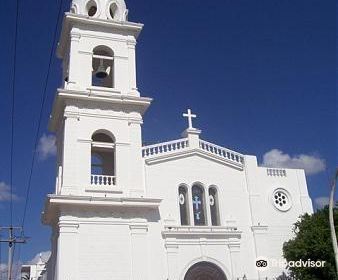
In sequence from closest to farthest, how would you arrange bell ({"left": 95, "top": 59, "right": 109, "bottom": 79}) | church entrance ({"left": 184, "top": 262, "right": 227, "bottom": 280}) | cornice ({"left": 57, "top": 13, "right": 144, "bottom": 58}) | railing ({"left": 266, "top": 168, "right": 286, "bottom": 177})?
1. church entrance ({"left": 184, "top": 262, "right": 227, "bottom": 280})
2. bell ({"left": 95, "top": 59, "right": 109, "bottom": 79})
3. cornice ({"left": 57, "top": 13, "right": 144, "bottom": 58})
4. railing ({"left": 266, "top": 168, "right": 286, "bottom": 177})

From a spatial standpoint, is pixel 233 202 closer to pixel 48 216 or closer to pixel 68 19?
pixel 48 216

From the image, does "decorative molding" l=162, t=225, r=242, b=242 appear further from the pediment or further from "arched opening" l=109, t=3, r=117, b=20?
"arched opening" l=109, t=3, r=117, b=20

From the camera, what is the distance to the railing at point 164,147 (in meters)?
24.2

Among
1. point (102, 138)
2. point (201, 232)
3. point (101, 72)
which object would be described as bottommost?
point (201, 232)

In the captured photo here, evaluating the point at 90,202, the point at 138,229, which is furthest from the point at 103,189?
the point at 138,229

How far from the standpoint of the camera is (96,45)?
25.1m

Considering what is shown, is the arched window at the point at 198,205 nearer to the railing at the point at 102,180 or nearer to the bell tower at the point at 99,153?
the bell tower at the point at 99,153

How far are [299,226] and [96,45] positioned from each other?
43.2 feet

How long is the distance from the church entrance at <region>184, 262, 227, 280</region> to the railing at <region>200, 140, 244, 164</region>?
5571 mm

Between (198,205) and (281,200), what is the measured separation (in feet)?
14.8

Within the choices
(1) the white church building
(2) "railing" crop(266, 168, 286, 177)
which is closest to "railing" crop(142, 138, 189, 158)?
(1) the white church building

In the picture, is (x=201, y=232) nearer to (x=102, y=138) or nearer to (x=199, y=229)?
(x=199, y=229)

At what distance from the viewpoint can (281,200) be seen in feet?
84.5

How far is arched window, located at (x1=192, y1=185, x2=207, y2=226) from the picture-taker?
24188 mm
